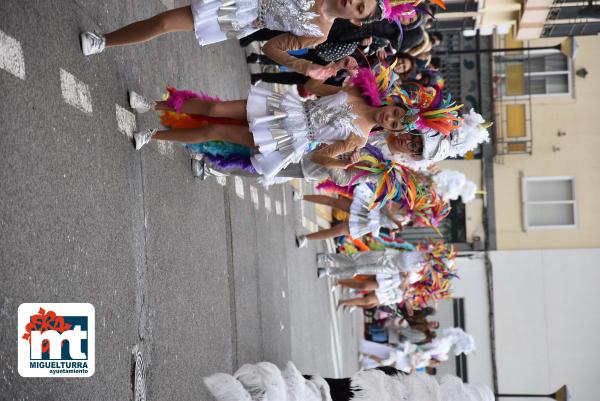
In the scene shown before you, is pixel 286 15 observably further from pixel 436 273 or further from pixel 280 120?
pixel 436 273

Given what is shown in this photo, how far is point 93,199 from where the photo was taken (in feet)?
14.8

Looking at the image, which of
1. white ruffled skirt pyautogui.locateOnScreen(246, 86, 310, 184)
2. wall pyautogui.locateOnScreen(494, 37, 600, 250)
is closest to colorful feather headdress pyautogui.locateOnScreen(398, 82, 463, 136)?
white ruffled skirt pyautogui.locateOnScreen(246, 86, 310, 184)

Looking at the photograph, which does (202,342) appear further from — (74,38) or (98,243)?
(74,38)

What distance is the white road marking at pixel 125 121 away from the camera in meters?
5.18

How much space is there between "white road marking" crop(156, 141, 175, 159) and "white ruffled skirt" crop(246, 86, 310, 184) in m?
0.76

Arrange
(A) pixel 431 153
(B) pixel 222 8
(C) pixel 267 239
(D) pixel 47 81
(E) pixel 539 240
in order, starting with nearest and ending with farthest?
(D) pixel 47 81, (B) pixel 222 8, (A) pixel 431 153, (C) pixel 267 239, (E) pixel 539 240

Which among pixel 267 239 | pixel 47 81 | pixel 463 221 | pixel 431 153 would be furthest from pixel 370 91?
pixel 463 221

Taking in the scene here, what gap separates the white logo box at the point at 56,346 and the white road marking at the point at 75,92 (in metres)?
1.37

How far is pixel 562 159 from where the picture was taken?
1977 centimetres

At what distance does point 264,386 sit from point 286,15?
259cm

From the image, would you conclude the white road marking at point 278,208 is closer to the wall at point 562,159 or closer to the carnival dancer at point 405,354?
the carnival dancer at point 405,354

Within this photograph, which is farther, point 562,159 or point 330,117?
point 562,159

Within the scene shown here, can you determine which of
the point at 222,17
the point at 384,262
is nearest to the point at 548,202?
the point at 384,262

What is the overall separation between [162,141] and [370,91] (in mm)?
→ 1710
